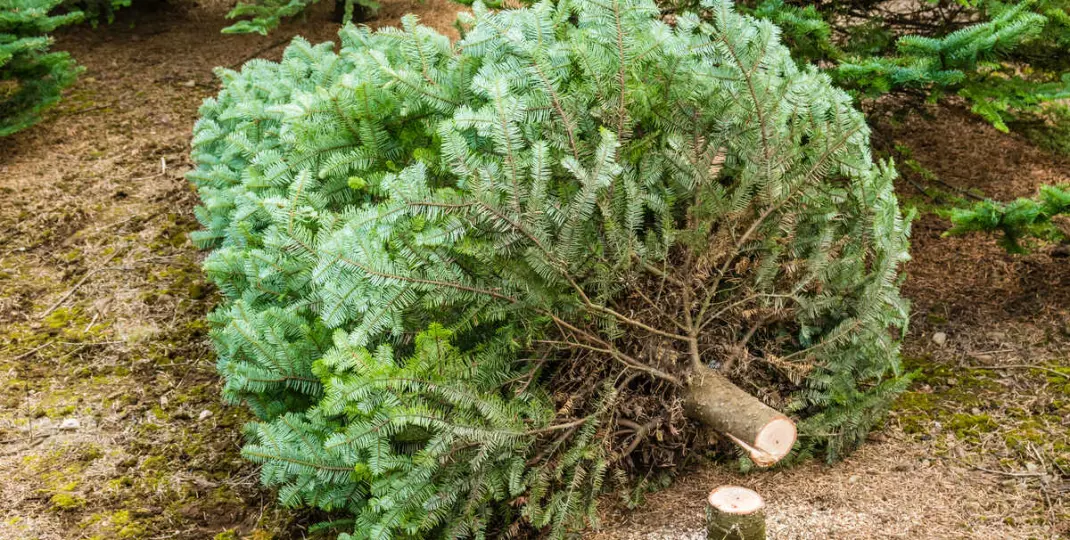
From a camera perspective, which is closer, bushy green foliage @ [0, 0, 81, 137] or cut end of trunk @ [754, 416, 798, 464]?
cut end of trunk @ [754, 416, 798, 464]

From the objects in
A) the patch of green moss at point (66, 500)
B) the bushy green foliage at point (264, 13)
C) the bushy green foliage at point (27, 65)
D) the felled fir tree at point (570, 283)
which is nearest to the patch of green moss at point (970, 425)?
the felled fir tree at point (570, 283)

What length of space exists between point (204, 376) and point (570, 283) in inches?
97.2

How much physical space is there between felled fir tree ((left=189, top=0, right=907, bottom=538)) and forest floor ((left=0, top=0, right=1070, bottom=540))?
32cm

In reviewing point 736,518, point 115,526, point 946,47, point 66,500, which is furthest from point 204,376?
point 946,47

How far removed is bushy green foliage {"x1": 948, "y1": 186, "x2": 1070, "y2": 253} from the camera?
3.36 metres

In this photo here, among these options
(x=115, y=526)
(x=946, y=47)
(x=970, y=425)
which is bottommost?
(x=115, y=526)

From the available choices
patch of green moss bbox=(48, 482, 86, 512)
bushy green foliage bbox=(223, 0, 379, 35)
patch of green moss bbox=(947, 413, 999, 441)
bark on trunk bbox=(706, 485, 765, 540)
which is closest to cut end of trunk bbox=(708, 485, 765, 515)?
bark on trunk bbox=(706, 485, 765, 540)

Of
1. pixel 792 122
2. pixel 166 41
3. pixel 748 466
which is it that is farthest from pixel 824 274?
pixel 166 41

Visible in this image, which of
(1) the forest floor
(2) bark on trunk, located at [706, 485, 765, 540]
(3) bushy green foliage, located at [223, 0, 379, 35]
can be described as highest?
(3) bushy green foliage, located at [223, 0, 379, 35]

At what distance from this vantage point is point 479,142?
125 inches

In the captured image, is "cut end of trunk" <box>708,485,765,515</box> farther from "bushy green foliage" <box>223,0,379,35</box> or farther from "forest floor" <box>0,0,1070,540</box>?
"bushy green foliage" <box>223,0,379,35</box>

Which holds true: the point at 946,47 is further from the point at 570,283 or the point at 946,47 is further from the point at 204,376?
the point at 204,376

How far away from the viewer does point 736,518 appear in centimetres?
242

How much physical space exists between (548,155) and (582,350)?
760mm
